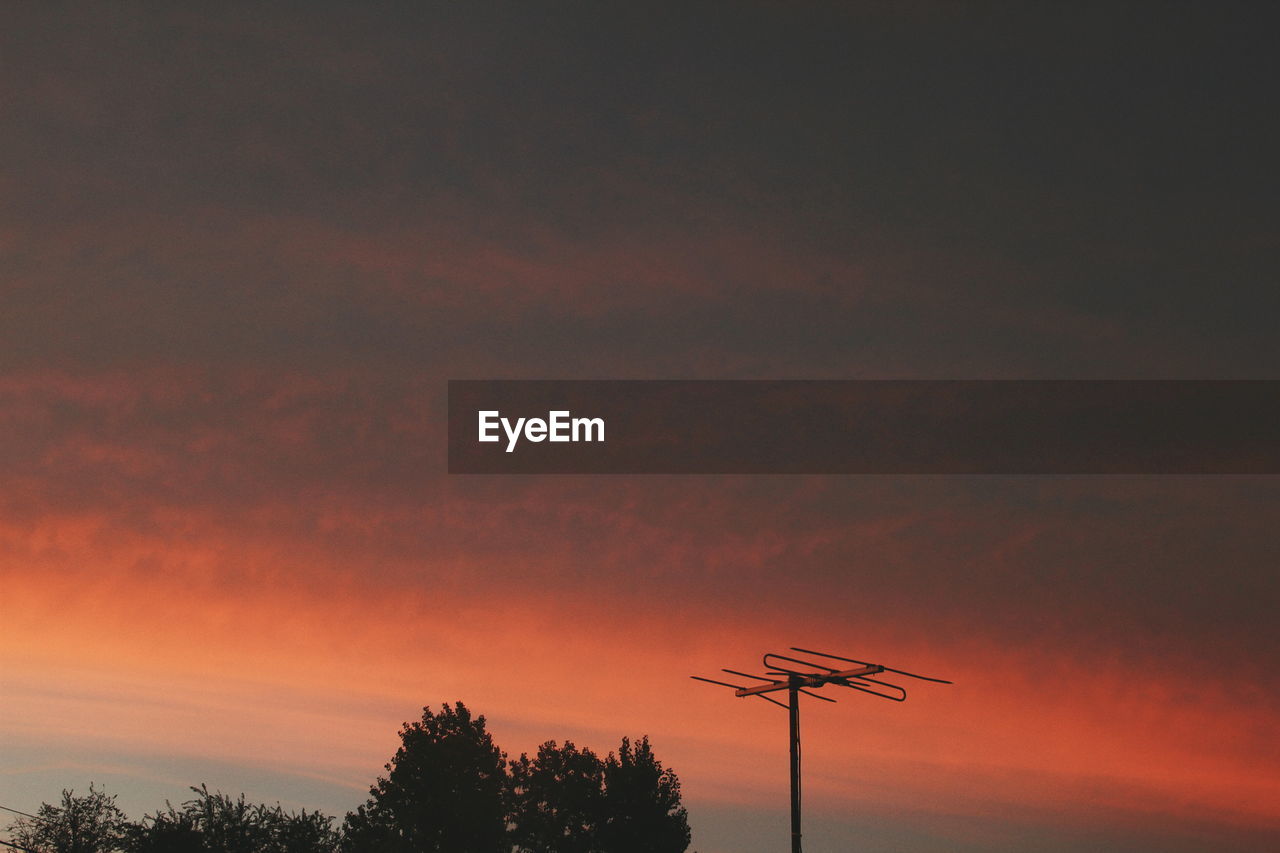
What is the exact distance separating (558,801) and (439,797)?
11800mm

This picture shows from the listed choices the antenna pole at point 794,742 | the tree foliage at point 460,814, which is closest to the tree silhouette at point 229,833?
the tree foliage at point 460,814

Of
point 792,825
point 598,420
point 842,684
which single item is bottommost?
point 792,825

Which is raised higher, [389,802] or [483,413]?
[483,413]

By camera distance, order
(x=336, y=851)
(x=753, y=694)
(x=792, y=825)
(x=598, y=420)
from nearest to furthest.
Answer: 1. (x=792, y=825)
2. (x=753, y=694)
3. (x=598, y=420)
4. (x=336, y=851)

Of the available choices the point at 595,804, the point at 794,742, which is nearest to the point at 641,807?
the point at 595,804

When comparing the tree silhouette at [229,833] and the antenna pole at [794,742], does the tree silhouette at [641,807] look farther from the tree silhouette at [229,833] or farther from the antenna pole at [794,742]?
the antenna pole at [794,742]

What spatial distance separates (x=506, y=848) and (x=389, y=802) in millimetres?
7640

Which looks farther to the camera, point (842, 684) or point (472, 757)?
point (472, 757)

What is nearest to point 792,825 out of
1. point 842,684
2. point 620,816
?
point 842,684

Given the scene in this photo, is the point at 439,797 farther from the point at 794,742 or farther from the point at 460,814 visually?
the point at 794,742

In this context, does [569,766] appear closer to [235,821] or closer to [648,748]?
[648,748]

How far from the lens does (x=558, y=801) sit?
85.7m

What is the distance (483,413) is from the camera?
29984 mm

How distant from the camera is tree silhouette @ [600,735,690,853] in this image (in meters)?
81.8
